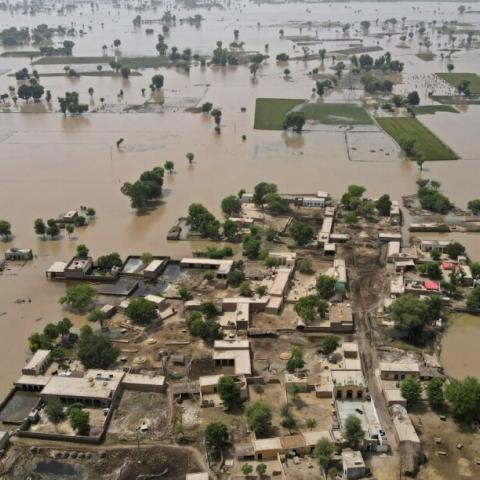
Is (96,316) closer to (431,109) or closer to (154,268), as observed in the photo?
(154,268)

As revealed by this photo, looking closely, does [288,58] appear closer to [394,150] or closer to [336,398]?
[394,150]

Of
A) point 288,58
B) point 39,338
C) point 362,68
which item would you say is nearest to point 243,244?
point 39,338

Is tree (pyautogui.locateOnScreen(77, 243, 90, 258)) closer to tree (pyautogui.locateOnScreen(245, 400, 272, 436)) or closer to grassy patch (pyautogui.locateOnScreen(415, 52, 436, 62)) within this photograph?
tree (pyautogui.locateOnScreen(245, 400, 272, 436))

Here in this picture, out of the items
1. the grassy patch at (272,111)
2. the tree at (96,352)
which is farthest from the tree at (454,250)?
the grassy patch at (272,111)

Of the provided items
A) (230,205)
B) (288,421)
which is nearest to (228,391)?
(288,421)

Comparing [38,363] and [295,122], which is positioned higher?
[295,122]

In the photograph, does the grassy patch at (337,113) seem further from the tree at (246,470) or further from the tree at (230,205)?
the tree at (246,470)
